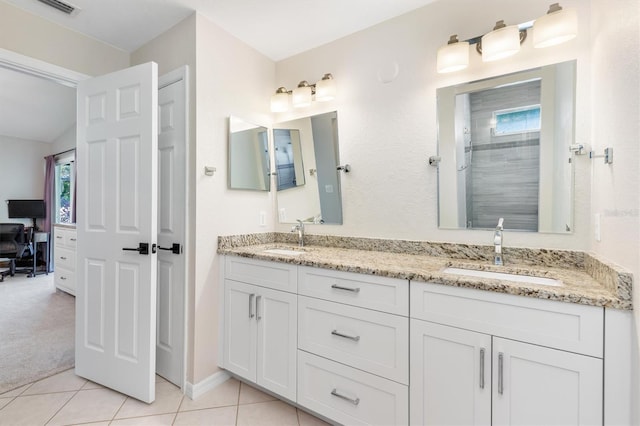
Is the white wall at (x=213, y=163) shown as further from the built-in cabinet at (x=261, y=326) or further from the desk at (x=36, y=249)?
the desk at (x=36, y=249)

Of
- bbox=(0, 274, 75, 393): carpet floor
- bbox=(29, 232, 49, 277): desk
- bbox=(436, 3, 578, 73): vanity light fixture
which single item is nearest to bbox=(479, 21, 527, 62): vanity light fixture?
bbox=(436, 3, 578, 73): vanity light fixture

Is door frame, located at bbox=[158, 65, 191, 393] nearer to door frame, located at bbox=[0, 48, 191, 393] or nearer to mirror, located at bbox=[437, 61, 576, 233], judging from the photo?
door frame, located at bbox=[0, 48, 191, 393]

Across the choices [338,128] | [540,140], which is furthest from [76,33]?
[540,140]

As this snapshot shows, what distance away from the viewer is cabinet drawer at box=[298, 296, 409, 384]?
136 cm

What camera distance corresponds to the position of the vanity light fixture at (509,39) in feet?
4.57

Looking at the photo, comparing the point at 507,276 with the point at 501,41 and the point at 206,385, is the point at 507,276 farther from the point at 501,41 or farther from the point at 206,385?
the point at 206,385

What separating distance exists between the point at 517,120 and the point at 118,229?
8.09 ft

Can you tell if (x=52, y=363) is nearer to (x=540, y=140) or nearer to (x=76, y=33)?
Result: (x=76, y=33)

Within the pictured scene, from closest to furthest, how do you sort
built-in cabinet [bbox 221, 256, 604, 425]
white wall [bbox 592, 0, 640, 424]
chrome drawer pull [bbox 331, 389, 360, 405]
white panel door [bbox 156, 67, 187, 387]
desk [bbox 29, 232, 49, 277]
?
white wall [bbox 592, 0, 640, 424] → built-in cabinet [bbox 221, 256, 604, 425] → chrome drawer pull [bbox 331, 389, 360, 405] → white panel door [bbox 156, 67, 187, 387] → desk [bbox 29, 232, 49, 277]

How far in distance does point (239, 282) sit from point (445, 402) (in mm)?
1323

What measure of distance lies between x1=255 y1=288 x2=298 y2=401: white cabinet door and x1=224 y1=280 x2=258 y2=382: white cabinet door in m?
0.05

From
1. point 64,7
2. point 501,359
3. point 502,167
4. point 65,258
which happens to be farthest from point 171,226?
point 65,258

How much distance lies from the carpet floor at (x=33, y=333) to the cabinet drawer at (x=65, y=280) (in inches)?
3.8

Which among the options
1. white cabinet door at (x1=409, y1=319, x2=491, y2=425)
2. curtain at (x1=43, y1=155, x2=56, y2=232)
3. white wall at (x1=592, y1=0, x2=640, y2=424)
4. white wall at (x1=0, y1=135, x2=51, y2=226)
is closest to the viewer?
white wall at (x1=592, y1=0, x2=640, y2=424)
